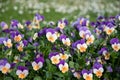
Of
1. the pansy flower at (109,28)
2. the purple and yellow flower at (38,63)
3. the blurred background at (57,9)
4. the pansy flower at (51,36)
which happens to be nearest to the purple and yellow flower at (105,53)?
the pansy flower at (109,28)

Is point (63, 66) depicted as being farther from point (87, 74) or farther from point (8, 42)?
point (8, 42)

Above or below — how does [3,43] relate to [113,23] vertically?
below

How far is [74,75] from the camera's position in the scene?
167 inches

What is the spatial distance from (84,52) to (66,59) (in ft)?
0.79

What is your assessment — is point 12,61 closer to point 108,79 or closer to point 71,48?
point 71,48

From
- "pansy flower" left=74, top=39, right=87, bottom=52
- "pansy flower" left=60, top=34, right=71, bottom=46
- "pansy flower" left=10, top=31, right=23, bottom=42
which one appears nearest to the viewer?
"pansy flower" left=74, top=39, right=87, bottom=52

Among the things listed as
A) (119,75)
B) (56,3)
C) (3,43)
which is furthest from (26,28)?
(56,3)

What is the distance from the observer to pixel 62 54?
4328 millimetres

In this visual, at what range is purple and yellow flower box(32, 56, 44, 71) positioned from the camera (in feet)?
13.5

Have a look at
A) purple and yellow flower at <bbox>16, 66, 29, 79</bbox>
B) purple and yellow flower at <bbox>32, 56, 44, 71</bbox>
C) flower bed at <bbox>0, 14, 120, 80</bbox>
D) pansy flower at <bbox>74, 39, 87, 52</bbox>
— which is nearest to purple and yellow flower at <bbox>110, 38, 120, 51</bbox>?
flower bed at <bbox>0, 14, 120, 80</bbox>

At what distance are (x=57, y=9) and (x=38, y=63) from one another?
796cm

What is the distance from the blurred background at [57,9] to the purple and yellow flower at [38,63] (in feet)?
19.4

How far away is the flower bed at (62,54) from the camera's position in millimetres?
4156

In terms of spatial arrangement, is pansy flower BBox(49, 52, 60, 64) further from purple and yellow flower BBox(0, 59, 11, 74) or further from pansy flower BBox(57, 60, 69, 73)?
purple and yellow flower BBox(0, 59, 11, 74)
